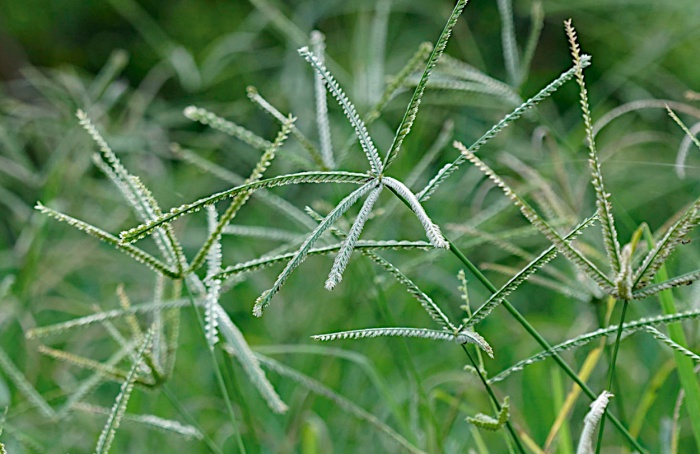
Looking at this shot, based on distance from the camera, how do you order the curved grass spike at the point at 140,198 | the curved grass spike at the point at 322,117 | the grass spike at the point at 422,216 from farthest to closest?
the curved grass spike at the point at 322,117 < the curved grass spike at the point at 140,198 < the grass spike at the point at 422,216

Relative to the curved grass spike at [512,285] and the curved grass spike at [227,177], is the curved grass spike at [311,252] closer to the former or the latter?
the curved grass spike at [512,285]

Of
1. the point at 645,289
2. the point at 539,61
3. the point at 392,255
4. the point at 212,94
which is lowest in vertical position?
the point at 392,255

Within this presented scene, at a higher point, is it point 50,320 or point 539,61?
point 539,61

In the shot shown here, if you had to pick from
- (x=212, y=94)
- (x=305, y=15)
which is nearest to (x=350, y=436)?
(x=305, y=15)

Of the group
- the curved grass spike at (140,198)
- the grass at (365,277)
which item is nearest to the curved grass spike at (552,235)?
the grass at (365,277)

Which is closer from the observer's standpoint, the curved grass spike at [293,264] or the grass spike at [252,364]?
the curved grass spike at [293,264]

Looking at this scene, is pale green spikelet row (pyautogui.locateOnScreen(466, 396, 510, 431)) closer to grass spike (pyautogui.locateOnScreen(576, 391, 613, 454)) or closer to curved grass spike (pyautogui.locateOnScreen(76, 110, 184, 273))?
grass spike (pyautogui.locateOnScreen(576, 391, 613, 454))

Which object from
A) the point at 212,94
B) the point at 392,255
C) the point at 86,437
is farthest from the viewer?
the point at 212,94

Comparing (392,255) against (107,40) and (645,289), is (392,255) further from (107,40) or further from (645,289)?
(107,40)

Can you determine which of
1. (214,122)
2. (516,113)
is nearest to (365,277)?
(214,122)

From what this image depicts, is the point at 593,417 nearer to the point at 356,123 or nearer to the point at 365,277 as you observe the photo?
the point at 356,123
